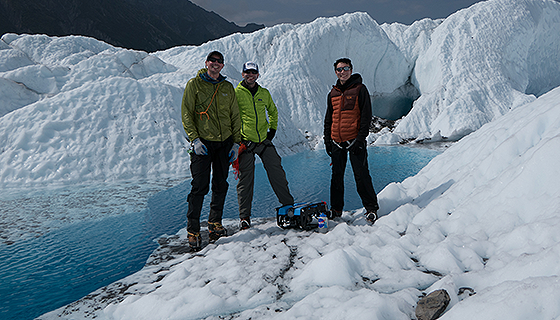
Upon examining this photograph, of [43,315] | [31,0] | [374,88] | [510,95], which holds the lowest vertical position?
[43,315]

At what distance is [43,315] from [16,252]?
2.16 m

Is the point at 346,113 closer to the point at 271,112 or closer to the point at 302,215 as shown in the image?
the point at 271,112

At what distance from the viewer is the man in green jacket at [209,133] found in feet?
11.6

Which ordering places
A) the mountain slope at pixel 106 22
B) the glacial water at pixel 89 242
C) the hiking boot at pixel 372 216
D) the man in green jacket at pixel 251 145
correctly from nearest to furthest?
1. the glacial water at pixel 89 242
2. the hiking boot at pixel 372 216
3. the man in green jacket at pixel 251 145
4. the mountain slope at pixel 106 22

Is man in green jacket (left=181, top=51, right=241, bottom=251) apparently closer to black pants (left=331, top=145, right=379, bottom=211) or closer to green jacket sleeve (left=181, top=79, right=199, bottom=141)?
green jacket sleeve (left=181, top=79, right=199, bottom=141)

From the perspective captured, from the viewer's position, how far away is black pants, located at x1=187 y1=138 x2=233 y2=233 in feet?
11.6

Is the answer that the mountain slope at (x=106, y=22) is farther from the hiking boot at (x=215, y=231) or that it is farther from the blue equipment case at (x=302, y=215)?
the blue equipment case at (x=302, y=215)

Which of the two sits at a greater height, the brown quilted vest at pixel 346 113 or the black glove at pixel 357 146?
the brown quilted vest at pixel 346 113

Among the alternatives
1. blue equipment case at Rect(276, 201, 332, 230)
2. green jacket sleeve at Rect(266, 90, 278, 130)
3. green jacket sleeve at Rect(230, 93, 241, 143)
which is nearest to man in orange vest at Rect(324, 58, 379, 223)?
blue equipment case at Rect(276, 201, 332, 230)

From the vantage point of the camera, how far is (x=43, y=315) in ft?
8.29

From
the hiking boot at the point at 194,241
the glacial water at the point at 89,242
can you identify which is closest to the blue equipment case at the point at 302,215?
the hiking boot at the point at 194,241

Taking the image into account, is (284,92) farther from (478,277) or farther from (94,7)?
(94,7)

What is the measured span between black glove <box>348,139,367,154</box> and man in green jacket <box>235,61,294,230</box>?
969 millimetres

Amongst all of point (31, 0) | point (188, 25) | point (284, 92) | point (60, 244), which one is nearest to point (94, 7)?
point (31, 0)
